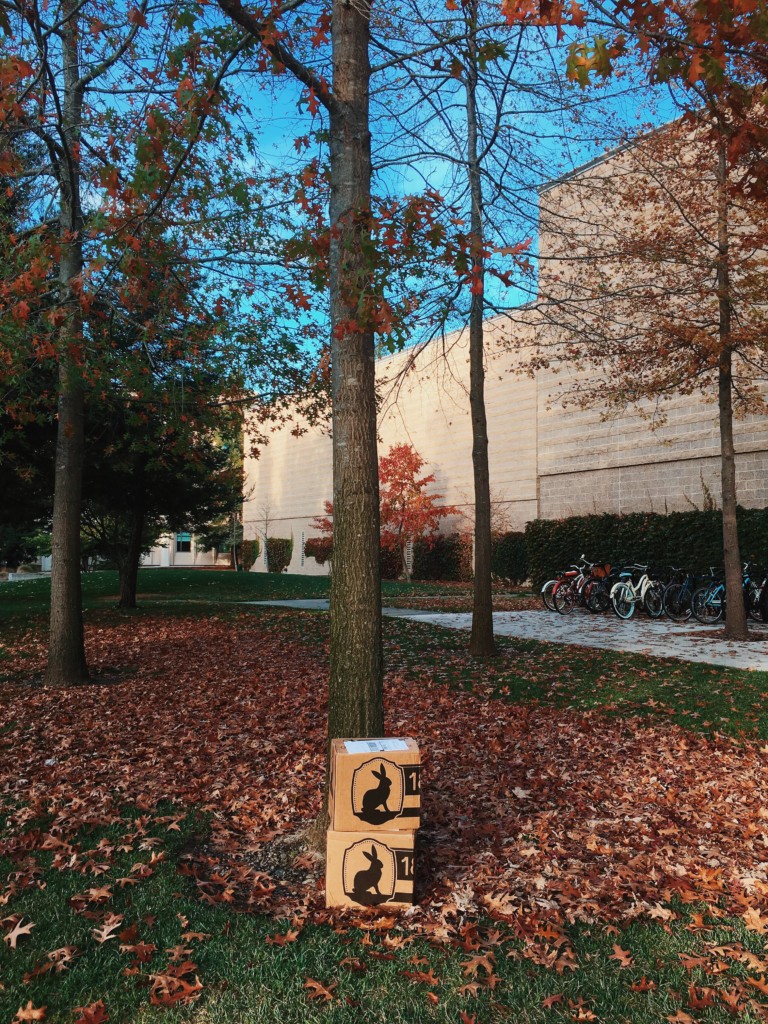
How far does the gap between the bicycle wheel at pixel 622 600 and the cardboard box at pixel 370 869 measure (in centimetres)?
1149

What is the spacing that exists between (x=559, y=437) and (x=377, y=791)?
18060 millimetres

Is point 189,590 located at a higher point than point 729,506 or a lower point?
lower

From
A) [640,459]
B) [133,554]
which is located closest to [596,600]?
[640,459]

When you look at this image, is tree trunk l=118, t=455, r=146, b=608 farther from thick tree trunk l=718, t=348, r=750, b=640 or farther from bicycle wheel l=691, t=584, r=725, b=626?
bicycle wheel l=691, t=584, r=725, b=626

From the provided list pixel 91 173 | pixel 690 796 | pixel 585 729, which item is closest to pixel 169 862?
pixel 690 796

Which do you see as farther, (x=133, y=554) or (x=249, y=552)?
(x=249, y=552)

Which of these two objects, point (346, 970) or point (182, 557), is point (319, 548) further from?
point (346, 970)

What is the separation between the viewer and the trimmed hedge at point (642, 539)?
14172mm

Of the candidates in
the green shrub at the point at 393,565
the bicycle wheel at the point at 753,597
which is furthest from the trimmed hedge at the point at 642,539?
the green shrub at the point at 393,565

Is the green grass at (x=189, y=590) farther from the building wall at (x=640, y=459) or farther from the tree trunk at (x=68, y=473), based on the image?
the tree trunk at (x=68, y=473)

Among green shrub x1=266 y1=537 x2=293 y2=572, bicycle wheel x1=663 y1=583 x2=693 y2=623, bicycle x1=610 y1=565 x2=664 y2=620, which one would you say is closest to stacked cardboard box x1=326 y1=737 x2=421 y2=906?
bicycle wheel x1=663 y1=583 x2=693 y2=623

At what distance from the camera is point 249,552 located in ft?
133

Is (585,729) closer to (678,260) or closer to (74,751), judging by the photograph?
(74,751)

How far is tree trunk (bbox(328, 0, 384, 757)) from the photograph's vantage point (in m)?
3.81
